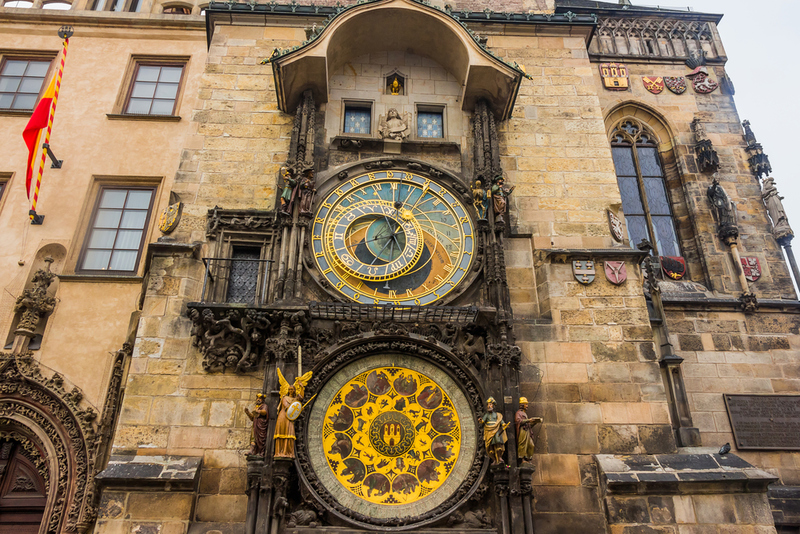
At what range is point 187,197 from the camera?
895 cm

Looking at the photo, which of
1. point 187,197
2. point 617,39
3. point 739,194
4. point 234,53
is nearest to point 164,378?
point 187,197

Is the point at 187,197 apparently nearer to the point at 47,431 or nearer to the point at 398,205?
the point at 398,205

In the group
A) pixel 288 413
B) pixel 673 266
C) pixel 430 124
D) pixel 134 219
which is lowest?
pixel 288 413

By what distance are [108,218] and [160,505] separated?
19.6ft

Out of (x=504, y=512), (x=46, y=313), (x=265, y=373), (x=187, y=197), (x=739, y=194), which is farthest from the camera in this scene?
(x=739, y=194)

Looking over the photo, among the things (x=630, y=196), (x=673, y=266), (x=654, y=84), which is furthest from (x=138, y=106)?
(x=673, y=266)

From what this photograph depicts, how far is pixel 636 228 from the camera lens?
454 inches

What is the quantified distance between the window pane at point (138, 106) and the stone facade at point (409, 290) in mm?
282

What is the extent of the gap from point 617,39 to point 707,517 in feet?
32.8

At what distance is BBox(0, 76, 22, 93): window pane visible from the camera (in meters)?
12.5

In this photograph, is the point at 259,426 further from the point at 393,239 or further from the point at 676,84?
the point at 676,84

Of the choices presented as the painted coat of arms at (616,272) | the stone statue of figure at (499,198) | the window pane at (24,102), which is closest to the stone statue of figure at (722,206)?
the painted coat of arms at (616,272)

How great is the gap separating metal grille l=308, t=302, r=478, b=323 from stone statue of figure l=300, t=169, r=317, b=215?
1.50 m

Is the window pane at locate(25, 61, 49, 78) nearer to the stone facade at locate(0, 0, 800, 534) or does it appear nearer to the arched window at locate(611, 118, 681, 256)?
the stone facade at locate(0, 0, 800, 534)
